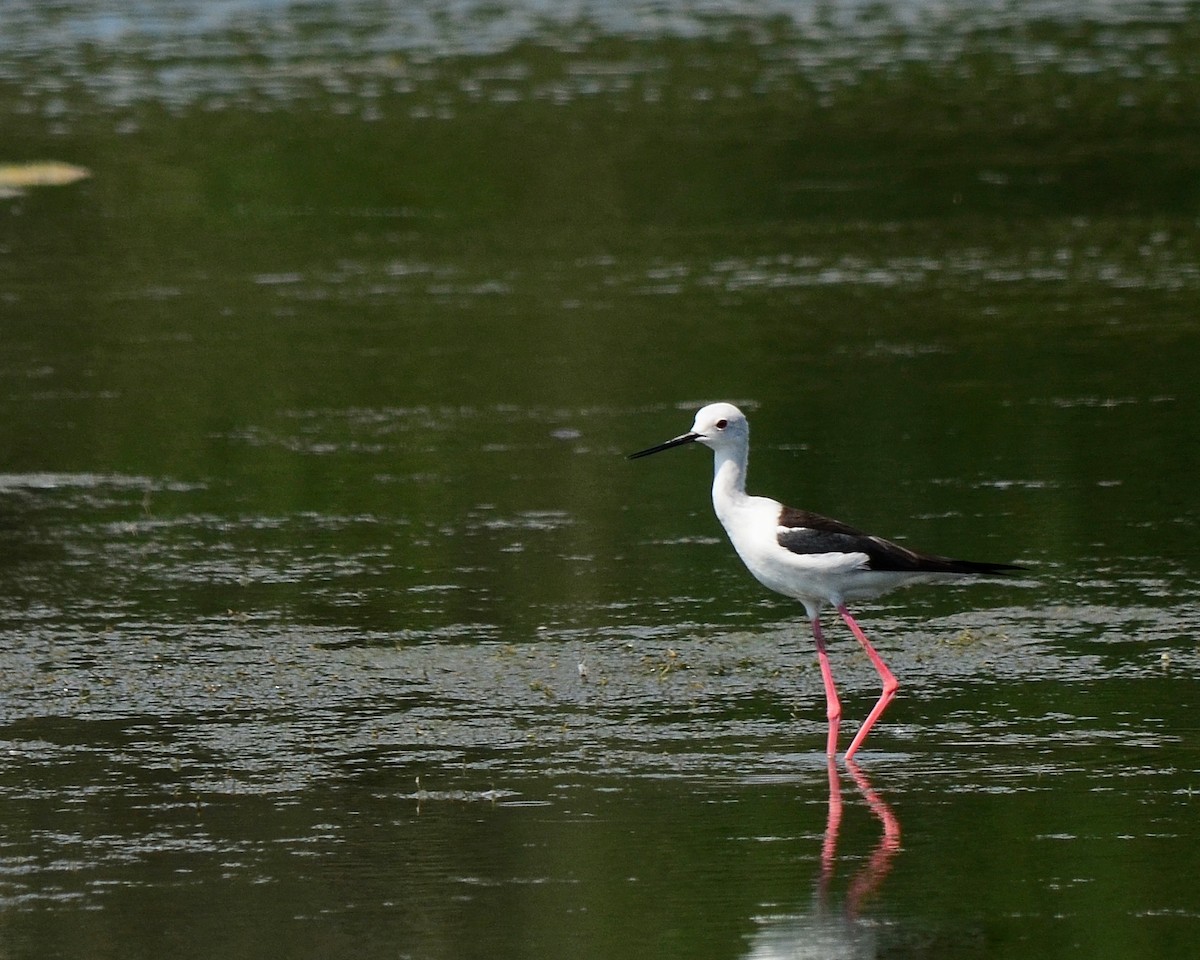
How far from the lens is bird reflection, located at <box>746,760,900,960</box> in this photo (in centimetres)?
618

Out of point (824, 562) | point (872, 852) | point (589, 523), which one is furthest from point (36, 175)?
point (872, 852)

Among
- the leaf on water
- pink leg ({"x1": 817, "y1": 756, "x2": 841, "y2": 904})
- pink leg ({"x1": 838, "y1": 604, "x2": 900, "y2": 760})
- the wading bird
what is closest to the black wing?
the wading bird

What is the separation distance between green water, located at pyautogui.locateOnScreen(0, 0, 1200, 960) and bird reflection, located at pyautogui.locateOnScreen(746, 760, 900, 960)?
2 cm

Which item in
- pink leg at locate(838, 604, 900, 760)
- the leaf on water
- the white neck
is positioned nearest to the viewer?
pink leg at locate(838, 604, 900, 760)

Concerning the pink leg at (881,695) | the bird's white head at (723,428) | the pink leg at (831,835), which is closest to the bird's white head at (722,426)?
the bird's white head at (723,428)

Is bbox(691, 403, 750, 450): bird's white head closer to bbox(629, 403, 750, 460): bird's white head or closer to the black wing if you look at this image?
bbox(629, 403, 750, 460): bird's white head

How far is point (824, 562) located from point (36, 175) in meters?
15.9

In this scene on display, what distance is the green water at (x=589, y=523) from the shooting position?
6.87m

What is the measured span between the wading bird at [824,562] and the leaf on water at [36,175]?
14.8 meters

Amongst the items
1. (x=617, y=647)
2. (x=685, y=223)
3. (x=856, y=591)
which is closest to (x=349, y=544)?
(x=617, y=647)

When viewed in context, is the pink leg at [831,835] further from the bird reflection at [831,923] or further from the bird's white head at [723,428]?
the bird's white head at [723,428]

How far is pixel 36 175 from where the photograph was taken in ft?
74.2

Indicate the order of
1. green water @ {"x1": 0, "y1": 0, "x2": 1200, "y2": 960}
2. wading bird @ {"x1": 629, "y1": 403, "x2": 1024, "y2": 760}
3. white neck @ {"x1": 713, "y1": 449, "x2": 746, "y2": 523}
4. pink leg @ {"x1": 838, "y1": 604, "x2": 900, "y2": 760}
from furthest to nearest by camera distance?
white neck @ {"x1": 713, "y1": 449, "x2": 746, "y2": 523} < wading bird @ {"x1": 629, "y1": 403, "x2": 1024, "y2": 760} < pink leg @ {"x1": 838, "y1": 604, "x2": 900, "y2": 760} < green water @ {"x1": 0, "y1": 0, "x2": 1200, "y2": 960}

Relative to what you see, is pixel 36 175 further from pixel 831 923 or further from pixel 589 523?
pixel 831 923
